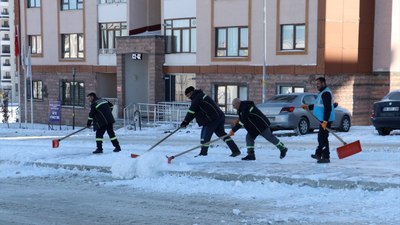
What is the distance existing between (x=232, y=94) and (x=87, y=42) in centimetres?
1100

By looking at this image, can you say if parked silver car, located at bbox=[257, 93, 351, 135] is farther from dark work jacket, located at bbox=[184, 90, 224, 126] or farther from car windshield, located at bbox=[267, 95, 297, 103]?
dark work jacket, located at bbox=[184, 90, 224, 126]

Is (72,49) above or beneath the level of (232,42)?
beneath

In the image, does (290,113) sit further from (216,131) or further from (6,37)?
(6,37)

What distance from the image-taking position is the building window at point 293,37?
28391mm

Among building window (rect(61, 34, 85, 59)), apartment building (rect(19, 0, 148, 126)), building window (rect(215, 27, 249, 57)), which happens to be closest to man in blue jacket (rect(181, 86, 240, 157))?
building window (rect(215, 27, 249, 57))

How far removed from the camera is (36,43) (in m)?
40.4

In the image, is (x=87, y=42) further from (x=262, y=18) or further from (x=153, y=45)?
(x=262, y=18)

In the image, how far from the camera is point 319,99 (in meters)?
11.5

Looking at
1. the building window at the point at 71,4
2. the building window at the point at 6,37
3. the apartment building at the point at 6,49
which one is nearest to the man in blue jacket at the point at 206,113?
the building window at the point at 71,4

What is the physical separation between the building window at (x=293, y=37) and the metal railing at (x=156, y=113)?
596cm

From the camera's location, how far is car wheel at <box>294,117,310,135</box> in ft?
67.1

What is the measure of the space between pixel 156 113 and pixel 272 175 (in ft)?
71.9

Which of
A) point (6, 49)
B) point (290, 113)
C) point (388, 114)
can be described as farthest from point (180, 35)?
point (6, 49)

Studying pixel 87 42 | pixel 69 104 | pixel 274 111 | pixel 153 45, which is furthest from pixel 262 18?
pixel 69 104
